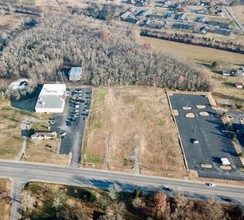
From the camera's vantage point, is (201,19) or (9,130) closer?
(9,130)

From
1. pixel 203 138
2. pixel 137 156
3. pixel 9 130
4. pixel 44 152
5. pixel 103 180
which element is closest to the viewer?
pixel 103 180

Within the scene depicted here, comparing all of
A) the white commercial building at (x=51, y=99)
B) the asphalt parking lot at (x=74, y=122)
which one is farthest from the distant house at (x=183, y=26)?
the white commercial building at (x=51, y=99)

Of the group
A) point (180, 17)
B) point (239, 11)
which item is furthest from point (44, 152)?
point (239, 11)

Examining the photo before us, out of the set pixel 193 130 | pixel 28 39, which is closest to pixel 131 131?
pixel 193 130

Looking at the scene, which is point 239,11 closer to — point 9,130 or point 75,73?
point 75,73

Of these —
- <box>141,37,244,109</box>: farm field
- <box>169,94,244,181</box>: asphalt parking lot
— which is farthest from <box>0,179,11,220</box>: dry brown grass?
<box>141,37,244,109</box>: farm field

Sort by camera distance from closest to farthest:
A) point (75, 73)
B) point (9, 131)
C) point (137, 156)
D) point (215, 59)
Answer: point (137, 156), point (9, 131), point (75, 73), point (215, 59)
